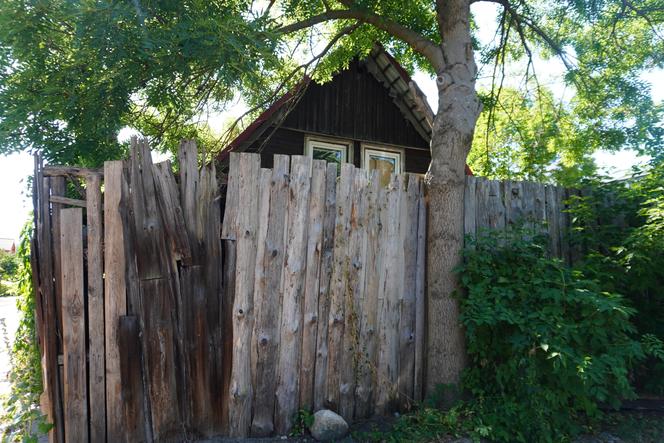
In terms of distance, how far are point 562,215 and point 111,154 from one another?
4.94 meters

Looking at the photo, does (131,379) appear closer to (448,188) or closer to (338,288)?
(338,288)

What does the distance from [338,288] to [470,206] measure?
1649 millimetres

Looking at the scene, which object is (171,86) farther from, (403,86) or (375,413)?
(403,86)

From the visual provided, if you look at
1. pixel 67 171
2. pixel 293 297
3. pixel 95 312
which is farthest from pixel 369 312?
pixel 67 171

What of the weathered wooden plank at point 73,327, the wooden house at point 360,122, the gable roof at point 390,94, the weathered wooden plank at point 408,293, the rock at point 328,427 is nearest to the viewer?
the weathered wooden plank at point 73,327

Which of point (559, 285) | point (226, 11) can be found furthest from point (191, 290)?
point (559, 285)

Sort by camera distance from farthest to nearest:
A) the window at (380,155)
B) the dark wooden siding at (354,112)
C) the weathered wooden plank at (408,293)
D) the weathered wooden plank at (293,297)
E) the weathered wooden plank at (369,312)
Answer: the window at (380,155), the dark wooden siding at (354,112), the weathered wooden plank at (408,293), the weathered wooden plank at (369,312), the weathered wooden plank at (293,297)

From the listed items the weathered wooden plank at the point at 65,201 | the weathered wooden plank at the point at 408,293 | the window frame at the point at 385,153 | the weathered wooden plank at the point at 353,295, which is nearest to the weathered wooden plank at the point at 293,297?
the weathered wooden plank at the point at 353,295

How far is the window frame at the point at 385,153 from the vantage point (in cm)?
902

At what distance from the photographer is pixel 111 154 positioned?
4.50 m

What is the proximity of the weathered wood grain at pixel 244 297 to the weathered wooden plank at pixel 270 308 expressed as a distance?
0.07 m

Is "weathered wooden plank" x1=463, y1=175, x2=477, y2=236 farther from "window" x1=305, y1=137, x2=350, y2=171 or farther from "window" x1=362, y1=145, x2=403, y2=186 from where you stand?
"window" x1=305, y1=137, x2=350, y2=171

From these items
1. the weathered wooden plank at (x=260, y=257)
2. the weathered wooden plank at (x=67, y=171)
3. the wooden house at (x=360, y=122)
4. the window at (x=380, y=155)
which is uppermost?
the wooden house at (x=360, y=122)

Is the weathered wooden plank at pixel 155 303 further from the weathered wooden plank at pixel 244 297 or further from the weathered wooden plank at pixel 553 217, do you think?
the weathered wooden plank at pixel 553 217
